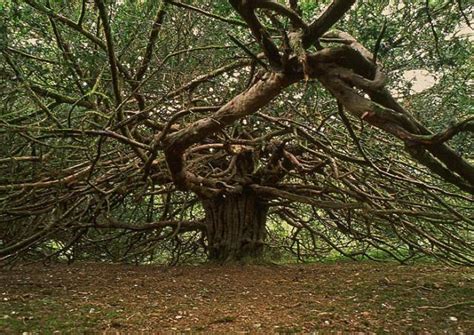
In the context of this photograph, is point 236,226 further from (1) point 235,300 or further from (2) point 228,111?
(2) point 228,111

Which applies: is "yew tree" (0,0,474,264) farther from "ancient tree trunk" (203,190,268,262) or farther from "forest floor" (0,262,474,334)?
"forest floor" (0,262,474,334)

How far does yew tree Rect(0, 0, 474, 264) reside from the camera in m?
1.94

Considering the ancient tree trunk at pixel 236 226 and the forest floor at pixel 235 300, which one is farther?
the ancient tree trunk at pixel 236 226

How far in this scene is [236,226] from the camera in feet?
12.8

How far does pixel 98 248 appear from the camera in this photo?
14.3 ft

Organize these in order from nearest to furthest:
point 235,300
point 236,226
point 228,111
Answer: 1. point 228,111
2. point 235,300
3. point 236,226

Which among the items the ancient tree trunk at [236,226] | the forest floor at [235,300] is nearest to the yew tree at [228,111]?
the ancient tree trunk at [236,226]

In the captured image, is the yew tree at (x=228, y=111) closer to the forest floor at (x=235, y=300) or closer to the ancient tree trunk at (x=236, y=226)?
the ancient tree trunk at (x=236, y=226)

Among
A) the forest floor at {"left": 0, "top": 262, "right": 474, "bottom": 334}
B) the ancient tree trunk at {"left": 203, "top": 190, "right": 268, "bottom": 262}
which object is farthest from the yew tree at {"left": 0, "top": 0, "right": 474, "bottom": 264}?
the forest floor at {"left": 0, "top": 262, "right": 474, "bottom": 334}

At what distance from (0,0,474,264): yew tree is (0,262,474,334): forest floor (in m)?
0.33

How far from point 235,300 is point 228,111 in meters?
0.93

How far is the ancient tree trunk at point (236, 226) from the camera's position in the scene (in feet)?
12.7

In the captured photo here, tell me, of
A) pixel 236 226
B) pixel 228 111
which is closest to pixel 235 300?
pixel 228 111

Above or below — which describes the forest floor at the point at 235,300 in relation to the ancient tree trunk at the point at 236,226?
below
